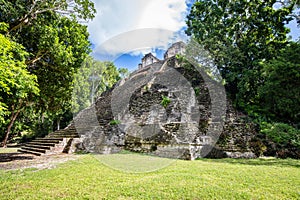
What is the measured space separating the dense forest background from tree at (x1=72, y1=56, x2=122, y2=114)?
10.9m

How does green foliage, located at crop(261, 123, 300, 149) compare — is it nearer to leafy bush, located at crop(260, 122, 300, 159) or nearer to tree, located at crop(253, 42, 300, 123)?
leafy bush, located at crop(260, 122, 300, 159)

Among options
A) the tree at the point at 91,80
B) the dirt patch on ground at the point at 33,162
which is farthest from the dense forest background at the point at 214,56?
the tree at the point at 91,80

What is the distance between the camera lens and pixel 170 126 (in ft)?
27.5

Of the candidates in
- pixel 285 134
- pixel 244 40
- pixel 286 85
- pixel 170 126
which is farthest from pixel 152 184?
pixel 244 40

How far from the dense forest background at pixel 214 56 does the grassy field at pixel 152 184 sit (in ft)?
6.30

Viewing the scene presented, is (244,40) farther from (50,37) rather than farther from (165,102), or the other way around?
(50,37)

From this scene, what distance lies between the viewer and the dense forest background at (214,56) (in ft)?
20.0

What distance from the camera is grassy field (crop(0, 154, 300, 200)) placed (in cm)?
337

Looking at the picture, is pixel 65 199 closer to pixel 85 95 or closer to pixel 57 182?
pixel 57 182

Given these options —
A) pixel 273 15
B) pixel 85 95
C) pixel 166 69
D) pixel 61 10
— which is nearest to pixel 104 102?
pixel 166 69

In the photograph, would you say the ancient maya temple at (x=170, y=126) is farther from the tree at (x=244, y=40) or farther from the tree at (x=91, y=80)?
the tree at (x=91, y=80)

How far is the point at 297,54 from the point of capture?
8375 mm

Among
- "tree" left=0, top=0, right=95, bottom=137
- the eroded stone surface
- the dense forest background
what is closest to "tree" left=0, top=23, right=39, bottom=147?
the dense forest background

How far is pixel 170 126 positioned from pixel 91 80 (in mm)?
20457
